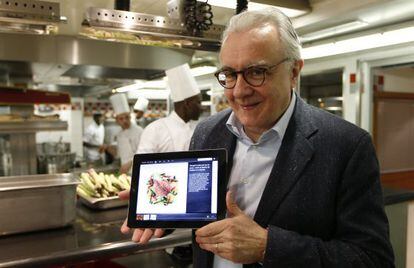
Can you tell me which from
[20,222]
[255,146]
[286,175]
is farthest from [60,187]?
[286,175]

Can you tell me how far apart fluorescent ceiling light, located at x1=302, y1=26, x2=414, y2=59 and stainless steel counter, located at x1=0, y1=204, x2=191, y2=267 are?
2.21 meters

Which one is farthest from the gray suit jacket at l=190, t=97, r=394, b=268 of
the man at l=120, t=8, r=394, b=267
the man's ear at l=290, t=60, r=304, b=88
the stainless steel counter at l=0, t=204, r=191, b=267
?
the stainless steel counter at l=0, t=204, r=191, b=267

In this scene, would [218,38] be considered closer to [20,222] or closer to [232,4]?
[232,4]

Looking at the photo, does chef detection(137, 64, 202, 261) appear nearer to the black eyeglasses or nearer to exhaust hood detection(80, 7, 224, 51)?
exhaust hood detection(80, 7, 224, 51)

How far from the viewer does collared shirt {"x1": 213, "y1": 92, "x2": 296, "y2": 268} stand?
42.0 inches

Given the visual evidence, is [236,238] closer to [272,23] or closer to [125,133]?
[272,23]

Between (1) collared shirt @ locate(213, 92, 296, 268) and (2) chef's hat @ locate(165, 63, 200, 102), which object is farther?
(2) chef's hat @ locate(165, 63, 200, 102)

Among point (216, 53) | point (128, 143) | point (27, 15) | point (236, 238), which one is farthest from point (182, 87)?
point (236, 238)

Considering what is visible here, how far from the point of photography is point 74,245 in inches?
62.1

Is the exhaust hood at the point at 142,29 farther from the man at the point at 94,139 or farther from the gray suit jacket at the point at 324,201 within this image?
the man at the point at 94,139

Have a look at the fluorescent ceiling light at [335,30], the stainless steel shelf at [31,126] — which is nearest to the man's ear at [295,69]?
the fluorescent ceiling light at [335,30]

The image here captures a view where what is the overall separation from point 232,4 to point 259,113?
6.59ft

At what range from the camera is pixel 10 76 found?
453cm

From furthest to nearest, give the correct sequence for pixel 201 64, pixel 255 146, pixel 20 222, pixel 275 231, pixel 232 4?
pixel 201 64, pixel 232 4, pixel 20 222, pixel 255 146, pixel 275 231
